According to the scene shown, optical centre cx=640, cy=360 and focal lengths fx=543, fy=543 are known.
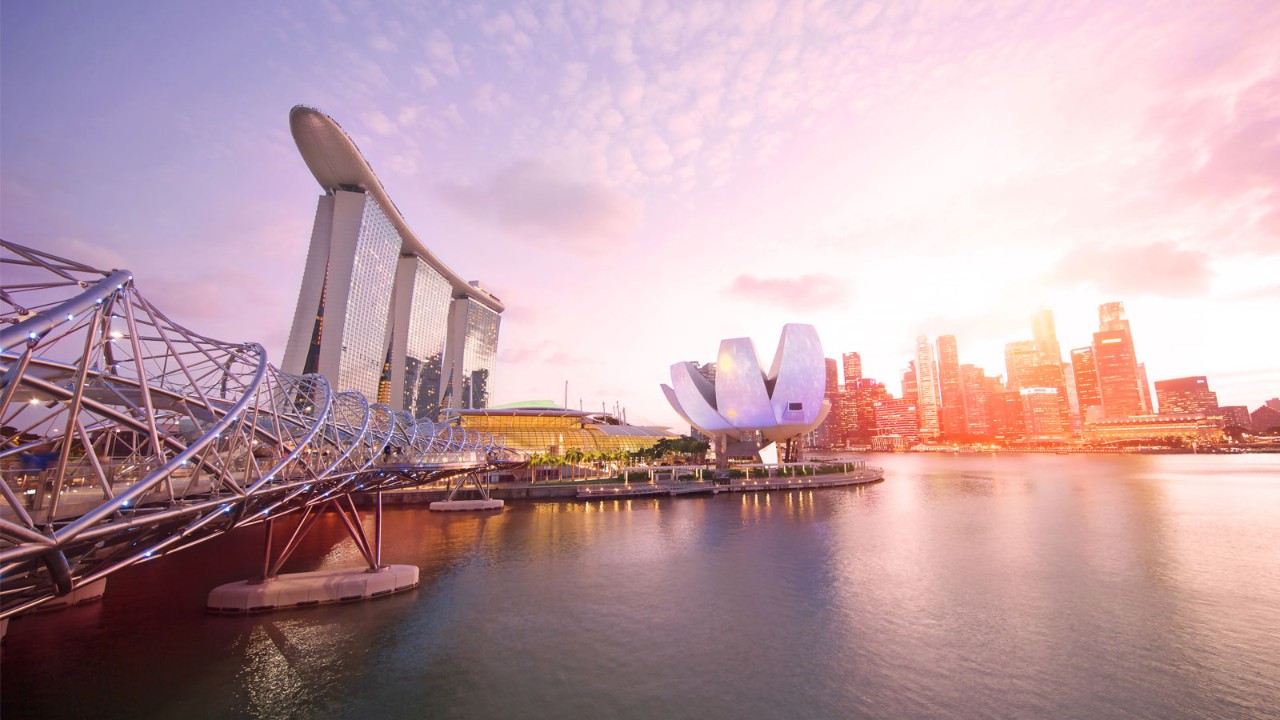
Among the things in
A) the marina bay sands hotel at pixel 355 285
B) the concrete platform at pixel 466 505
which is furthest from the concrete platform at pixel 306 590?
the marina bay sands hotel at pixel 355 285

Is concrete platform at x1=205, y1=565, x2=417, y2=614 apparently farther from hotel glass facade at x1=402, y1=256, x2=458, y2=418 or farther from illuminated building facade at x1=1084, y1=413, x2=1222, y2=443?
illuminated building facade at x1=1084, y1=413, x2=1222, y2=443

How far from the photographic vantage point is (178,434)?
626 inches

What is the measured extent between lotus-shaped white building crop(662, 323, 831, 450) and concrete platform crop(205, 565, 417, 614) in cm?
4759

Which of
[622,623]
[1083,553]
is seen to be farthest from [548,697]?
[1083,553]

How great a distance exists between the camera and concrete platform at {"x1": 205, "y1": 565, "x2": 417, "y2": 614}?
16844 mm

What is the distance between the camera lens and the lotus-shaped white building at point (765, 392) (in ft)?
199

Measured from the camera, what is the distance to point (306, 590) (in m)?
17.5

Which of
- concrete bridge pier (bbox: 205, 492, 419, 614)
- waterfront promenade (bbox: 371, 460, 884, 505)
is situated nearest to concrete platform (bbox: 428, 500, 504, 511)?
waterfront promenade (bbox: 371, 460, 884, 505)

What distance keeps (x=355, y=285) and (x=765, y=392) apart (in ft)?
182

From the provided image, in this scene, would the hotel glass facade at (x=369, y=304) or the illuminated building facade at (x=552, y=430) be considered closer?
the illuminated building facade at (x=552, y=430)

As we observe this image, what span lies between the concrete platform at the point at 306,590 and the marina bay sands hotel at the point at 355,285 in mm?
53515

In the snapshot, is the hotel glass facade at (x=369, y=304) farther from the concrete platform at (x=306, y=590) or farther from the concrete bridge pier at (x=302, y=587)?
the concrete platform at (x=306, y=590)

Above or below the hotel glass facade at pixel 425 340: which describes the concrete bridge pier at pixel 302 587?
below

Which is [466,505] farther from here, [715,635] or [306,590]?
[715,635]
